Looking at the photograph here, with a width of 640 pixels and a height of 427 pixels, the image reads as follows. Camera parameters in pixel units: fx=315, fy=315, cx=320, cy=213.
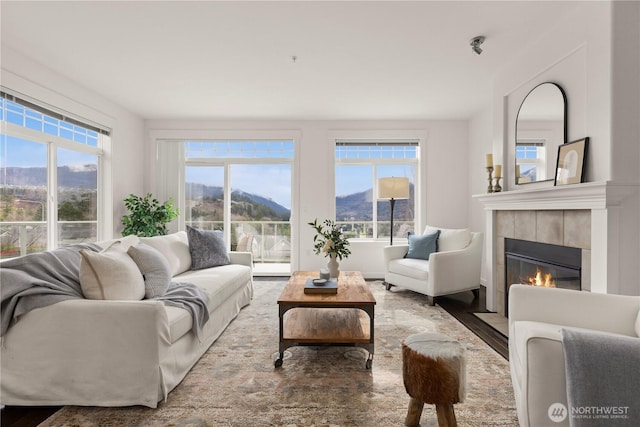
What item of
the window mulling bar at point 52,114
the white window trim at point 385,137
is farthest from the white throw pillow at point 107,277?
the white window trim at point 385,137

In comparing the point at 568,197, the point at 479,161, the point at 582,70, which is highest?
the point at 582,70

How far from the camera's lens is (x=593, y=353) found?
3.91 ft

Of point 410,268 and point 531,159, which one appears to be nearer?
point 531,159

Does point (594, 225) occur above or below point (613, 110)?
below

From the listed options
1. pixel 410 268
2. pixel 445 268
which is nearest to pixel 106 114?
pixel 410 268

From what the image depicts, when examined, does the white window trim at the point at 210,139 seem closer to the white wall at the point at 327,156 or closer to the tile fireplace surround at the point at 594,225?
the white wall at the point at 327,156

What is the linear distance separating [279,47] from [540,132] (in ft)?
7.84

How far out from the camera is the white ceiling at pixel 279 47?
2.29 m

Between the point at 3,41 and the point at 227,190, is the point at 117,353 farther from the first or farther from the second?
the point at 227,190

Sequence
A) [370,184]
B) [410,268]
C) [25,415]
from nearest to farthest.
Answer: [25,415], [410,268], [370,184]

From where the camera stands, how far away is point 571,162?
2303 millimetres

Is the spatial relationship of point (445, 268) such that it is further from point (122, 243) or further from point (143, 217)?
point (143, 217)

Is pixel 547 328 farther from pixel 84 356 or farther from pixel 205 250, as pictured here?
pixel 205 250

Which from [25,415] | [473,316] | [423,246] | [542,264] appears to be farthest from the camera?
[423,246]
